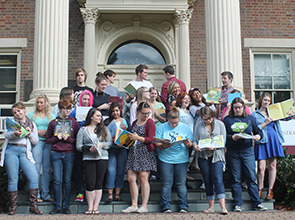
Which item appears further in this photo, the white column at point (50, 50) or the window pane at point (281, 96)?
the window pane at point (281, 96)

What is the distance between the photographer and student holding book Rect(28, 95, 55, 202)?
21.6 ft

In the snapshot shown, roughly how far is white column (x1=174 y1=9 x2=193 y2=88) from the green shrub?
498cm

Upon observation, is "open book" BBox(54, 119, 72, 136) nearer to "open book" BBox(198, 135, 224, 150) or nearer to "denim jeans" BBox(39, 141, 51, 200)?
"denim jeans" BBox(39, 141, 51, 200)

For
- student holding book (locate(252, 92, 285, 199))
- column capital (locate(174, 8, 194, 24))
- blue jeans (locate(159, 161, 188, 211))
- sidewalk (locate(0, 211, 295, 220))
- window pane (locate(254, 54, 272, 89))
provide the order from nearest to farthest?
sidewalk (locate(0, 211, 295, 220)) < blue jeans (locate(159, 161, 188, 211)) < student holding book (locate(252, 92, 285, 199)) < column capital (locate(174, 8, 194, 24)) < window pane (locate(254, 54, 272, 89))

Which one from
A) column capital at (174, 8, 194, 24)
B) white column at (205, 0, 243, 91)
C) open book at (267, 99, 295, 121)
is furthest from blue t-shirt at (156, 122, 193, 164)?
column capital at (174, 8, 194, 24)

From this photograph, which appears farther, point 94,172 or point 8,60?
point 8,60

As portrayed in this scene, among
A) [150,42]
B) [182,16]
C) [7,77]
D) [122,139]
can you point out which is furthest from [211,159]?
[7,77]

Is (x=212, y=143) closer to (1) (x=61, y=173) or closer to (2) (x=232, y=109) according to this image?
(2) (x=232, y=109)

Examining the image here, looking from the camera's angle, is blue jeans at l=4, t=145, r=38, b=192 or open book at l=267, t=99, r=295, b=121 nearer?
blue jeans at l=4, t=145, r=38, b=192

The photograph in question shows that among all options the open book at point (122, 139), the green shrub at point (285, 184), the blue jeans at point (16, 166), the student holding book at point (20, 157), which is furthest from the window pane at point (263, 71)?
the blue jeans at point (16, 166)

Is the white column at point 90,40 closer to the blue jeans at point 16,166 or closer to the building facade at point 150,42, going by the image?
the building facade at point 150,42

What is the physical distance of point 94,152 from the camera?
6.29 meters

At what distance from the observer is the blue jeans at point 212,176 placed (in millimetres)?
6133

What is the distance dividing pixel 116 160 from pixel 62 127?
3.43ft
